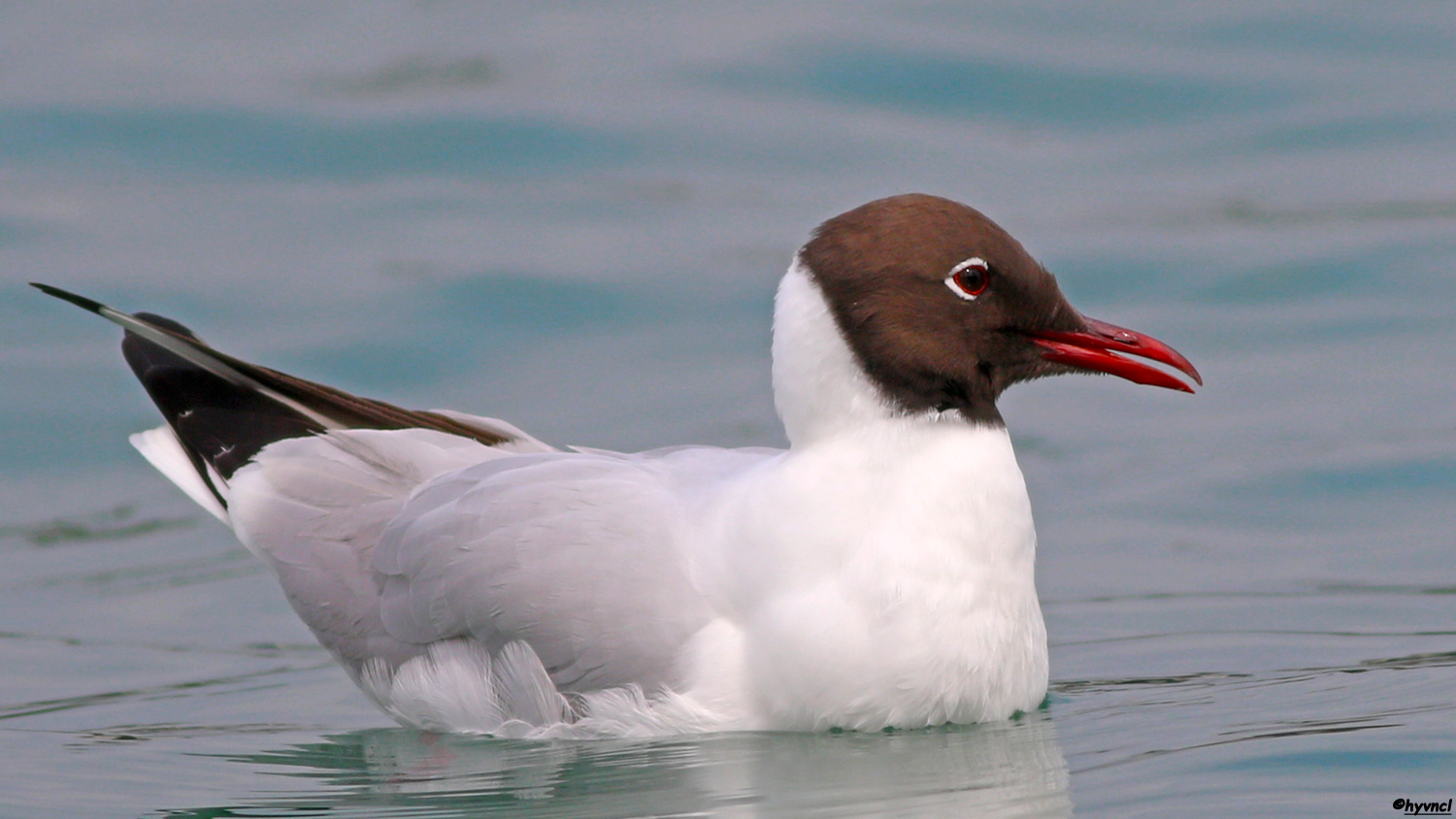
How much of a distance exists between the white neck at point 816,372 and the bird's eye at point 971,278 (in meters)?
0.32

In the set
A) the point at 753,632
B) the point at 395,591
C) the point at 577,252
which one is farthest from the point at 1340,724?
the point at 577,252

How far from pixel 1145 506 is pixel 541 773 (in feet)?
11.3

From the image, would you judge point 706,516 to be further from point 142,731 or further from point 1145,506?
point 1145,506

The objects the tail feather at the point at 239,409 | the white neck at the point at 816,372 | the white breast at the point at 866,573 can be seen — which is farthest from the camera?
the tail feather at the point at 239,409

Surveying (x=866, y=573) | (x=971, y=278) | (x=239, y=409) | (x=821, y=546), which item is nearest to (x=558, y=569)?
(x=821, y=546)

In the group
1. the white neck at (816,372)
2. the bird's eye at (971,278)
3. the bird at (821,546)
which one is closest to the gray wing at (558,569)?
the bird at (821,546)

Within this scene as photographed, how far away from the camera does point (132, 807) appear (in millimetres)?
5637

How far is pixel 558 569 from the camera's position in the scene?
5.83 m

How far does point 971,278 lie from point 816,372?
46 cm

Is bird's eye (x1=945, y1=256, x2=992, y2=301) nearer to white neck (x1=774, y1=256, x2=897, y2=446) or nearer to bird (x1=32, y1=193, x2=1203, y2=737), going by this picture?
bird (x1=32, y1=193, x2=1203, y2=737)

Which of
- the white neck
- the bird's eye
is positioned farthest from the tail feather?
the bird's eye

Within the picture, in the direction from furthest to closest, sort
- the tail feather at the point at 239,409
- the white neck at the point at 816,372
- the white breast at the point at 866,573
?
the tail feather at the point at 239,409 < the white neck at the point at 816,372 < the white breast at the point at 866,573

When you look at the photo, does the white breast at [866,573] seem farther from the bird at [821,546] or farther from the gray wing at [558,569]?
the gray wing at [558,569]

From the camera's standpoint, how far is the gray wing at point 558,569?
5727mm
